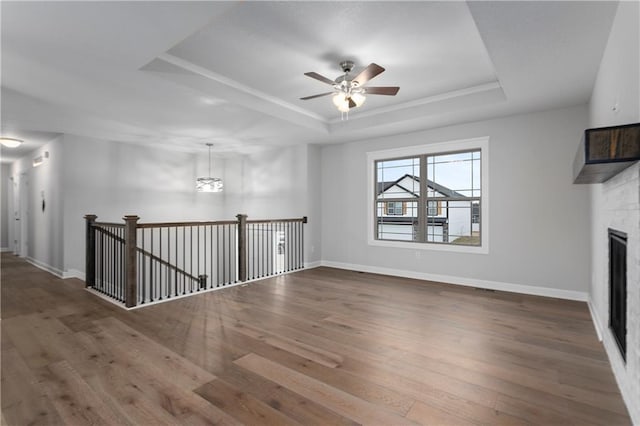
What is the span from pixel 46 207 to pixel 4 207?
4.51 m

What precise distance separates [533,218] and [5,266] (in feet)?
32.9

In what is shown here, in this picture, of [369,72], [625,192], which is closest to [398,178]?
[369,72]

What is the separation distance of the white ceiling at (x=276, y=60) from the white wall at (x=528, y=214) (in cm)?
36

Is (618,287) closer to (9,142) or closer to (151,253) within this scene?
(151,253)

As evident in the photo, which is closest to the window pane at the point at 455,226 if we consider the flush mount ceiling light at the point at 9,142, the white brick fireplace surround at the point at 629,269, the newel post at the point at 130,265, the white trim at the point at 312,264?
the white brick fireplace surround at the point at 629,269

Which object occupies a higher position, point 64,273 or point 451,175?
point 451,175

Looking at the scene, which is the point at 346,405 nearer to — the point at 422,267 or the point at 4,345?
the point at 4,345

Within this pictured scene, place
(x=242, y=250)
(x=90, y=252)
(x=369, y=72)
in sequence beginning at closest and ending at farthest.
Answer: (x=369, y=72), (x=90, y=252), (x=242, y=250)

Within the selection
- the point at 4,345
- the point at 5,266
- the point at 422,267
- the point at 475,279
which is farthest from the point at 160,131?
the point at 475,279

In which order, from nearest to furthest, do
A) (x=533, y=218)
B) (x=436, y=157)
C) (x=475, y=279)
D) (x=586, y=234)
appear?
1. (x=586, y=234)
2. (x=533, y=218)
3. (x=475, y=279)
4. (x=436, y=157)

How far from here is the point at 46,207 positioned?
6434 millimetres

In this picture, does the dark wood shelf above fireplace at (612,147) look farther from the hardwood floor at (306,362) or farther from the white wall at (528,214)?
the white wall at (528,214)

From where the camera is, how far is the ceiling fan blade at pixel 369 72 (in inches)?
115

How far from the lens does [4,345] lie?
9.33ft
